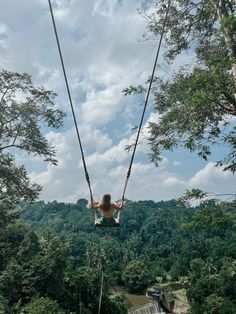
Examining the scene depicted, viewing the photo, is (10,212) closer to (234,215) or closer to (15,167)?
(15,167)

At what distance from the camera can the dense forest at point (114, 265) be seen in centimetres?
1852

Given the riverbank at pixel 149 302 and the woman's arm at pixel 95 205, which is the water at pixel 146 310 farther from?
the woman's arm at pixel 95 205

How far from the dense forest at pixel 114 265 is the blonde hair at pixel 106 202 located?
5.60 ft

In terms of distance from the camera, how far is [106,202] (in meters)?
9.17

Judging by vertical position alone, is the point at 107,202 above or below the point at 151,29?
below

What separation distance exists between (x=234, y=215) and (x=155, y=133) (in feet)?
13.1

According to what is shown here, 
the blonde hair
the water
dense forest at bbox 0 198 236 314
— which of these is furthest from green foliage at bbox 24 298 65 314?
the water

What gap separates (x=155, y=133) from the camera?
466 inches

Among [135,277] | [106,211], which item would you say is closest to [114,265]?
[135,277]

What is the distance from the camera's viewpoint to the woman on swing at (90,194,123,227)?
9.14 meters

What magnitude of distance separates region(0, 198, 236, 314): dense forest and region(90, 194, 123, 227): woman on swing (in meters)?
1.51

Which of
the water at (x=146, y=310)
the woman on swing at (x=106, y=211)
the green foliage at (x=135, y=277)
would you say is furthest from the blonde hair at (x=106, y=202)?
the green foliage at (x=135, y=277)

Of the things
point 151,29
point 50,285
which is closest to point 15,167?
point 151,29

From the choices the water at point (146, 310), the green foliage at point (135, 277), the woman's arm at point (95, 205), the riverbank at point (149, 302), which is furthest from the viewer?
the green foliage at point (135, 277)
